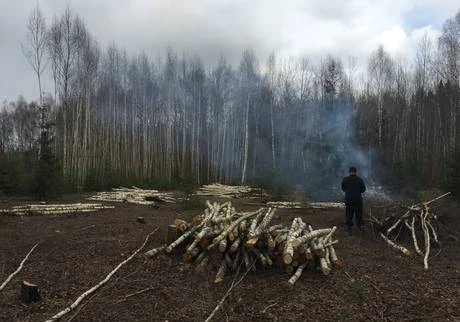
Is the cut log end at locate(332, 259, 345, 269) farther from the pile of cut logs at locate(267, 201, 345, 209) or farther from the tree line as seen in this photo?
the tree line

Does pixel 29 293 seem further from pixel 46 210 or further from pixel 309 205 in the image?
pixel 309 205

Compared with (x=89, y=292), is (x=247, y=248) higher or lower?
higher

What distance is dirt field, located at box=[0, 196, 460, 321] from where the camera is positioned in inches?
237

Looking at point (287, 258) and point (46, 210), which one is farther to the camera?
point (46, 210)

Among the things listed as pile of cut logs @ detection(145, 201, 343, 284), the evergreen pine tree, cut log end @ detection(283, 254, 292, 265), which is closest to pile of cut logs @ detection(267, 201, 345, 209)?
the evergreen pine tree

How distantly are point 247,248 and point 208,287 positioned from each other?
1071 millimetres

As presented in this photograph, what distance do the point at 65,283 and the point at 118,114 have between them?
32.5 meters

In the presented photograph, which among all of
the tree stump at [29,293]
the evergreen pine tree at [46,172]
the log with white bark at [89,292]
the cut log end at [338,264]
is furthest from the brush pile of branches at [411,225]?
the evergreen pine tree at [46,172]

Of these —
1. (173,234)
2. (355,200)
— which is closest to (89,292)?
(173,234)

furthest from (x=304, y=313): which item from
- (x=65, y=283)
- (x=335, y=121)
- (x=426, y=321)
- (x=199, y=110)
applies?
(x=199, y=110)

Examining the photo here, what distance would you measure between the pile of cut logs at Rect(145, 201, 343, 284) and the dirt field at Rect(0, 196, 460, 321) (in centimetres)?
19

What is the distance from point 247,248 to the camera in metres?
7.62

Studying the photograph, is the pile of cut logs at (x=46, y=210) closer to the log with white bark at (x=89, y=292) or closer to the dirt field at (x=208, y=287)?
the dirt field at (x=208, y=287)

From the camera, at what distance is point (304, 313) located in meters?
6.07
